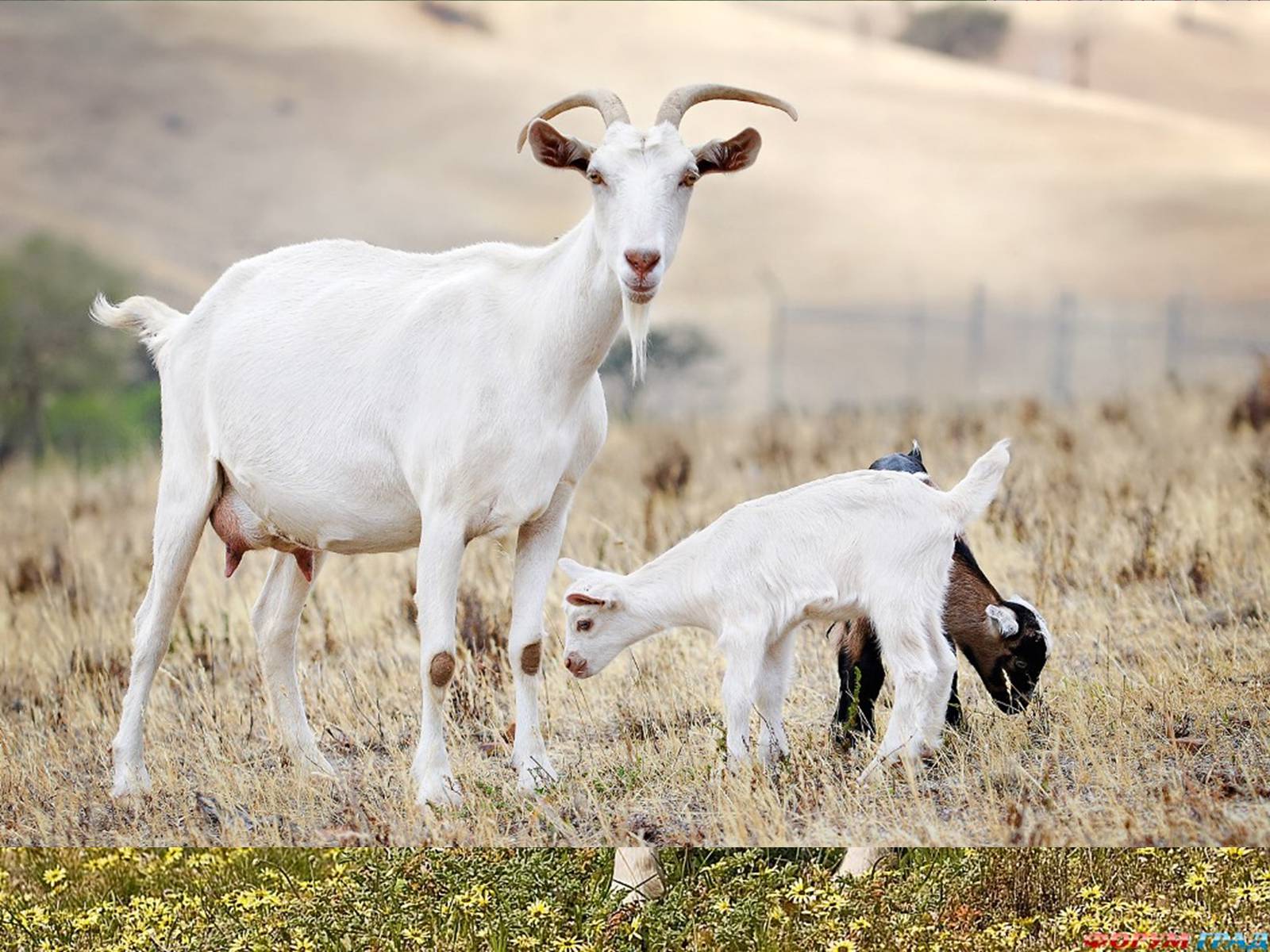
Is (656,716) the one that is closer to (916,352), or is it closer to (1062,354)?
(916,352)

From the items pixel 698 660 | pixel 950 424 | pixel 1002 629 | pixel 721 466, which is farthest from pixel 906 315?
pixel 1002 629

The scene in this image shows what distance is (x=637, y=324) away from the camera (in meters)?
4.42

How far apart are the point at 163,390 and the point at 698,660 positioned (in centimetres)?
203

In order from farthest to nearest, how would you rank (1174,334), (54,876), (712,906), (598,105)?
(1174,334), (54,876), (712,906), (598,105)

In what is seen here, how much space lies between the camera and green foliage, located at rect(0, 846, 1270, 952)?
18.8ft

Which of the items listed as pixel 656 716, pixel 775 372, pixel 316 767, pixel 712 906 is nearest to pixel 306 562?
pixel 316 767

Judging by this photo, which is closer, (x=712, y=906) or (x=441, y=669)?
(x=441, y=669)

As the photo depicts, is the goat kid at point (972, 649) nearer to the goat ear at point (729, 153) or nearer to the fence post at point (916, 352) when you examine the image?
the goat ear at point (729, 153)

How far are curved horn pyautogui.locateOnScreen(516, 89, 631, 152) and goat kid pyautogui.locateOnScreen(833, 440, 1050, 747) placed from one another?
1.27 m

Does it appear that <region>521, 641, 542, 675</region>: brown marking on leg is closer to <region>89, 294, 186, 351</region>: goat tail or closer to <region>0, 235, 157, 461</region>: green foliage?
<region>89, 294, 186, 351</region>: goat tail

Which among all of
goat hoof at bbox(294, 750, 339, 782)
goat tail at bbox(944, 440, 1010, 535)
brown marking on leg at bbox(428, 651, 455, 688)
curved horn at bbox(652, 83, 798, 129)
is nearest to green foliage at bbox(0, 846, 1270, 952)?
goat hoof at bbox(294, 750, 339, 782)

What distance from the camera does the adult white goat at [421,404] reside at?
173 inches

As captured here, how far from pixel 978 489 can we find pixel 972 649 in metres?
0.55

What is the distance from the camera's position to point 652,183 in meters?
4.21
